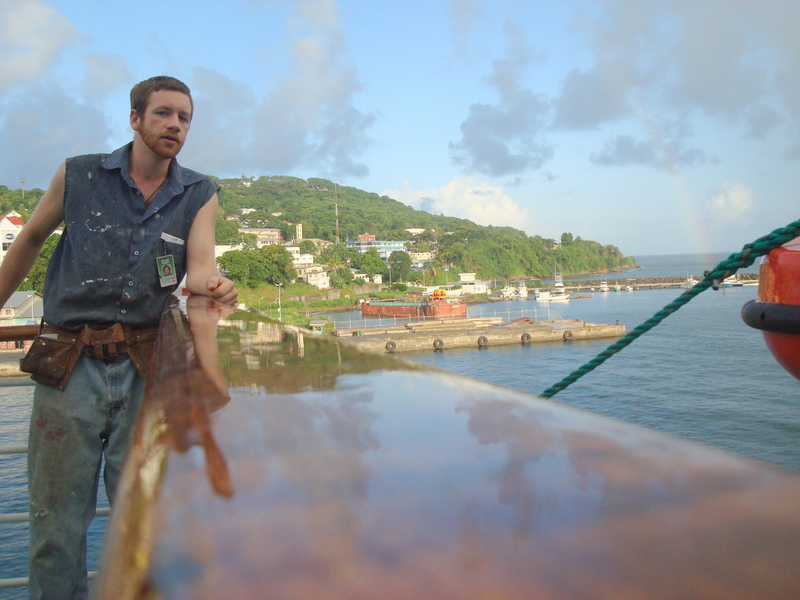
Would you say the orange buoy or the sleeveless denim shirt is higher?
the sleeveless denim shirt

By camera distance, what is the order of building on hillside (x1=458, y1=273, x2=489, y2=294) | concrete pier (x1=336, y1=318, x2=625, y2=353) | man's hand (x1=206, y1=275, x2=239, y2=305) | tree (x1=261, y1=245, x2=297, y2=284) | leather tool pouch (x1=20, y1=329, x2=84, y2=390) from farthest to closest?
1. building on hillside (x1=458, y1=273, x2=489, y2=294)
2. tree (x1=261, y1=245, x2=297, y2=284)
3. concrete pier (x1=336, y1=318, x2=625, y2=353)
4. leather tool pouch (x1=20, y1=329, x2=84, y2=390)
5. man's hand (x1=206, y1=275, x2=239, y2=305)

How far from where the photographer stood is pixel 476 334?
117 feet

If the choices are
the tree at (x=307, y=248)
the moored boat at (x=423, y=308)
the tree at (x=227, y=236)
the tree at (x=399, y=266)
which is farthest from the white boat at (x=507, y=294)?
the tree at (x=227, y=236)

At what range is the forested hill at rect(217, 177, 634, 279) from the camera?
9000 centimetres

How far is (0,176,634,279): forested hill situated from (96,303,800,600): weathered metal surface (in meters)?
65.7

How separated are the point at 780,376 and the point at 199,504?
31467 mm

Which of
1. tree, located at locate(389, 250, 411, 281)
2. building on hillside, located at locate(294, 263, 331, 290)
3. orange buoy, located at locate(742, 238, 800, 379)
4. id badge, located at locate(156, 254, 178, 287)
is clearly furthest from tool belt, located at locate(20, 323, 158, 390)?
tree, located at locate(389, 250, 411, 281)

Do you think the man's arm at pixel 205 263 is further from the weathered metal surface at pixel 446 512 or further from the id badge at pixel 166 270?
the weathered metal surface at pixel 446 512

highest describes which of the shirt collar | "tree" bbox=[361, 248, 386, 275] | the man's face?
"tree" bbox=[361, 248, 386, 275]

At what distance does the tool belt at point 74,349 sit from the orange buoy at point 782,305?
246 cm

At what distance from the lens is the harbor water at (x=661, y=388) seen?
14.1 meters

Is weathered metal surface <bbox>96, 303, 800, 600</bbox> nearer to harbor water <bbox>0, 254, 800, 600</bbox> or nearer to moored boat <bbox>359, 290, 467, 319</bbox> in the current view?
harbor water <bbox>0, 254, 800, 600</bbox>

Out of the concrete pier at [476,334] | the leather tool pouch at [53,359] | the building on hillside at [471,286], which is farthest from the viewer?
the building on hillside at [471,286]

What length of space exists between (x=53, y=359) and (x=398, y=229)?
130031 millimetres
